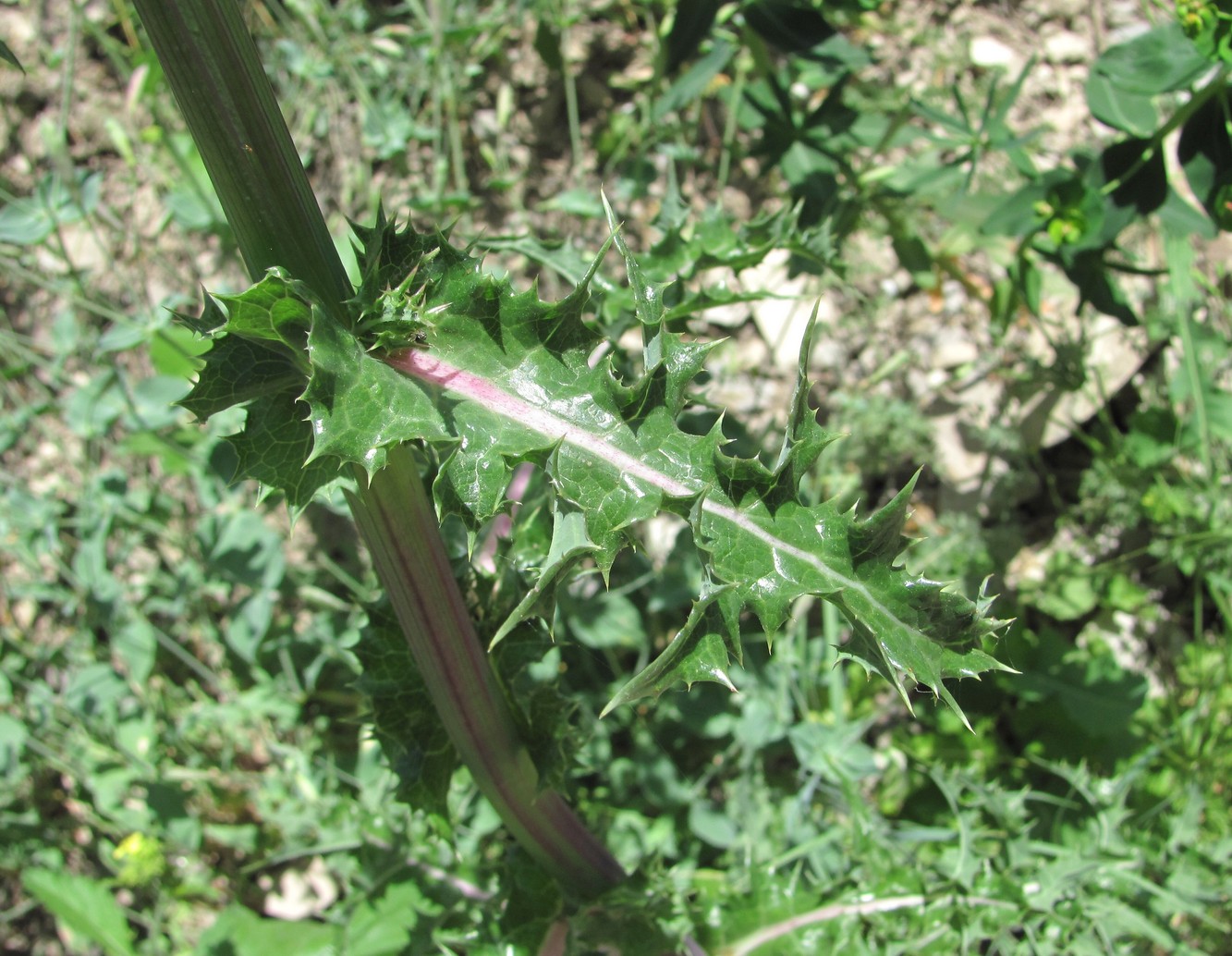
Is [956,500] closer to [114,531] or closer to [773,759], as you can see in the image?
[773,759]

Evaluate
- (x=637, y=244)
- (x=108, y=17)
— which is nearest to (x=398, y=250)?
(x=637, y=244)

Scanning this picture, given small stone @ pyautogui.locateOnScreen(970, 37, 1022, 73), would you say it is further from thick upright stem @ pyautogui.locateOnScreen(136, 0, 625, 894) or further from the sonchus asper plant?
thick upright stem @ pyautogui.locateOnScreen(136, 0, 625, 894)

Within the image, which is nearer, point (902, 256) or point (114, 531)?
point (902, 256)

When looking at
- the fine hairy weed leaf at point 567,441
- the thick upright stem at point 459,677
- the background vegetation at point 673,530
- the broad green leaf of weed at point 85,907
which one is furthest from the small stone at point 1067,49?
the broad green leaf of weed at point 85,907

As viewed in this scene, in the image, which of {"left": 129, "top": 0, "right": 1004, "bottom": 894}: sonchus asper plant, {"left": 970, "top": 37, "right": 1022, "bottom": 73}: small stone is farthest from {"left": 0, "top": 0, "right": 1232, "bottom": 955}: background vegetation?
{"left": 129, "top": 0, "right": 1004, "bottom": 894}: sonchus asper plant

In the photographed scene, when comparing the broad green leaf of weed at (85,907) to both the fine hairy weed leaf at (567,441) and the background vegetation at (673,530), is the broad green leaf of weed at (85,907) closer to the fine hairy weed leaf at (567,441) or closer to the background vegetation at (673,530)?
the background vegetation at (673,530)
